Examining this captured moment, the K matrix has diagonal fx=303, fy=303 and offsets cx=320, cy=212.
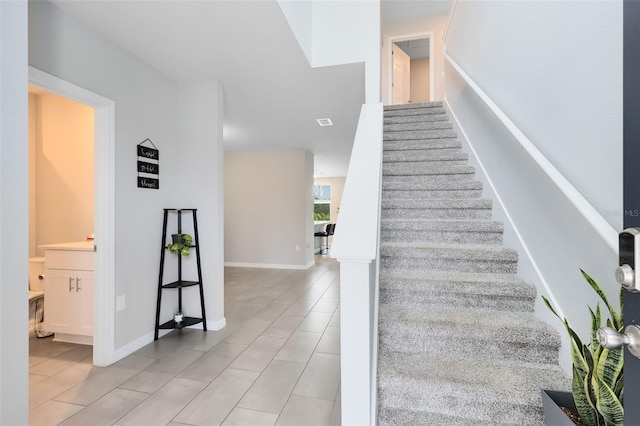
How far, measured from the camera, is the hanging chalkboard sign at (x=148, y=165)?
106 inches

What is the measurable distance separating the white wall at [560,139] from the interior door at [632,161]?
0.68 m

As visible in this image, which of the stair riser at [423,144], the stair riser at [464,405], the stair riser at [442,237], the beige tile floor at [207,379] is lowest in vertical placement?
the beige tile floor at [207,379]

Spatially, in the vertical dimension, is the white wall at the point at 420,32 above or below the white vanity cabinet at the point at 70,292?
above

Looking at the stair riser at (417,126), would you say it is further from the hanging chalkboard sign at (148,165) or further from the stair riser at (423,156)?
the hanging chalkboard sign at (148,165)

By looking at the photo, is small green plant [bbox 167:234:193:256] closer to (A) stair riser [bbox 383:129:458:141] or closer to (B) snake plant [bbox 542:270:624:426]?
(A) stair riser [bbox 383:129:458:141]

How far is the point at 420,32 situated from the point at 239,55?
445 cm

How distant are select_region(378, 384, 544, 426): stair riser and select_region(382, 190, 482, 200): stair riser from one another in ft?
5.41

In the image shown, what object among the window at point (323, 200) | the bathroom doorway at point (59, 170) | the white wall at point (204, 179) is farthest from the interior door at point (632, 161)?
the window at point (323, 200)

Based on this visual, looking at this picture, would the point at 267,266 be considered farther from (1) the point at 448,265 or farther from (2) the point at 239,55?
(1) the point at 448,265

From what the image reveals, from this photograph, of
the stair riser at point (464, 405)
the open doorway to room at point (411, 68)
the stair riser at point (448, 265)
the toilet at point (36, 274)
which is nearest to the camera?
the stair riser at point (464, 405)

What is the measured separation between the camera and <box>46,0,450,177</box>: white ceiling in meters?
2.03

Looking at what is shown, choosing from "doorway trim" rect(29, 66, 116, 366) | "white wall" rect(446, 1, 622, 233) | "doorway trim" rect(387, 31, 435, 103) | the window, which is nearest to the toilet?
"doorway trim" rect(29, 66, 116, 366)

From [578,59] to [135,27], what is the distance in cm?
272

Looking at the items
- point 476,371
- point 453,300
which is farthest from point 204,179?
point 476,371
